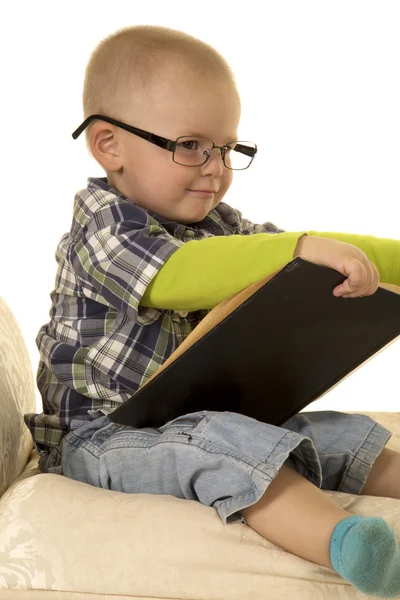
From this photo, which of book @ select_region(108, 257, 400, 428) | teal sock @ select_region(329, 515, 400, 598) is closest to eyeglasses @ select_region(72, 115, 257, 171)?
book @ select_region(108, 257, 400, 428)

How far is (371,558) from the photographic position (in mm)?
1227

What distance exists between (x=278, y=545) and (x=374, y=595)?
6.5 inches

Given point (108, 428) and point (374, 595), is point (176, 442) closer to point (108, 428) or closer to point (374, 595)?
point (108, 428)

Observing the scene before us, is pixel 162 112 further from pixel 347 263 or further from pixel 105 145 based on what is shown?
pixel 347 263

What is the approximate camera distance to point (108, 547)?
1333 millimetres

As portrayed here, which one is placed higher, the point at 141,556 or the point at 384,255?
the point at 384,255

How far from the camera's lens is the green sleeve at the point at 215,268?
1.42 m

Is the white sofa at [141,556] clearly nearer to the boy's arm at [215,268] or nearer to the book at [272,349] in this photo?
the book at [272,349]

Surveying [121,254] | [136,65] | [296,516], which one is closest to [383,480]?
[296,516]

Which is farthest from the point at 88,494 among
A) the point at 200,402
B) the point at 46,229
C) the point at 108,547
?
the point at 46,229

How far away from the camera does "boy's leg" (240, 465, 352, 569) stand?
131 centimetres

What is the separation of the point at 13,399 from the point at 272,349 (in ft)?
1.92

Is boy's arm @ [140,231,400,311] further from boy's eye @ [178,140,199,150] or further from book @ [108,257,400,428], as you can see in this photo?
boy's eye @ [178,140,199,150]

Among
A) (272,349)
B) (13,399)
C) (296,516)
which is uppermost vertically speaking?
(272,349)
